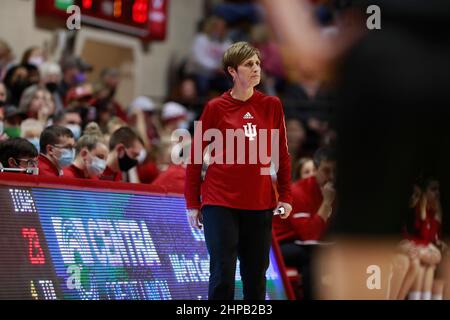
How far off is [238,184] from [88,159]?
234 cm

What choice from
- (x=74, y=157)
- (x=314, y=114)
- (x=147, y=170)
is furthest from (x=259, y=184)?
(x=314, y=114)

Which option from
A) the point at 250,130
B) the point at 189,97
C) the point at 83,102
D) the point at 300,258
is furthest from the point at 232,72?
the point at 189,97

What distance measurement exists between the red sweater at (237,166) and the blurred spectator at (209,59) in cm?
1004

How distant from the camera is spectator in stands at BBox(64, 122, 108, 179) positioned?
25.6 ft

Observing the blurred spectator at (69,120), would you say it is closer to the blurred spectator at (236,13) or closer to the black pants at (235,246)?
the black pants at (235,246)

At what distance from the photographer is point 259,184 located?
5797 millimetres

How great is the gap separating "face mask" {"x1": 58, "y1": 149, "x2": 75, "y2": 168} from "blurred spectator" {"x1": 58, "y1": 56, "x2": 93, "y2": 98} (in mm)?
4215

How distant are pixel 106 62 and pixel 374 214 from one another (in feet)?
42.2

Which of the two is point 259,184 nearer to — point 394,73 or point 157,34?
point 394,73

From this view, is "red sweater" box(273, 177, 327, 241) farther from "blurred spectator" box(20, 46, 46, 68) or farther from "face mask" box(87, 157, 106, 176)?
"blurred spectator" box(20, 46, 46, 68)

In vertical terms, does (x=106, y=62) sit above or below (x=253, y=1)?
below

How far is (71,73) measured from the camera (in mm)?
12398
